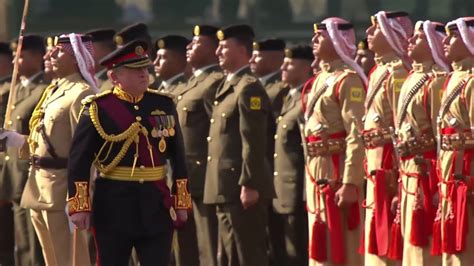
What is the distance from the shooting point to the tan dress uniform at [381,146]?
48.4ft

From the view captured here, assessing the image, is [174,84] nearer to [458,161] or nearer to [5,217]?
[5,217]

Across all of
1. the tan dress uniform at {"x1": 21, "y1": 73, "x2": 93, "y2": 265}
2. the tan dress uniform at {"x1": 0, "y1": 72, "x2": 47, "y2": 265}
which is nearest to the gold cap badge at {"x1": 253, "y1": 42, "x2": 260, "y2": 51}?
the tan dress uniform at {"x1": 0, "y1": 72, "x2": 47, "y2": 265}

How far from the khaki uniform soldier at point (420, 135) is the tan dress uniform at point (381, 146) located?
1.05 ft

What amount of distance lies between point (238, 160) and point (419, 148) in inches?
111

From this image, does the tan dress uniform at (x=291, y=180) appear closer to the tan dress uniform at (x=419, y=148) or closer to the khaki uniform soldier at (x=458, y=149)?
the tan dress uniform at (x=419, y=148)

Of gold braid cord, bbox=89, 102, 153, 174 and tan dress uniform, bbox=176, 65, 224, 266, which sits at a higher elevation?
gold braid cord, bbox=89, 102, 153, 174

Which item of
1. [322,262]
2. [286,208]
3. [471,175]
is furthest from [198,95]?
[471,175]

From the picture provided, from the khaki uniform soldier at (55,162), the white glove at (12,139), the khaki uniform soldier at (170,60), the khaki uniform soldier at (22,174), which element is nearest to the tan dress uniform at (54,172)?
the khaki uniform soldier at (55,162)

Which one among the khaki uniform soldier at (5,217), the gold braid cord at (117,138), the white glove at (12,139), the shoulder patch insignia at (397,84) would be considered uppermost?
the shoulder patch insignia at (397,84)

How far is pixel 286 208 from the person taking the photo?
16.8 metres

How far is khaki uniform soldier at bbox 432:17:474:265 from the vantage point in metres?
13.7

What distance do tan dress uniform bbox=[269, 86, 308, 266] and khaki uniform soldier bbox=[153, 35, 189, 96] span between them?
138 centimetres

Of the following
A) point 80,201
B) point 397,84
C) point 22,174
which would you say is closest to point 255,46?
point 22,174

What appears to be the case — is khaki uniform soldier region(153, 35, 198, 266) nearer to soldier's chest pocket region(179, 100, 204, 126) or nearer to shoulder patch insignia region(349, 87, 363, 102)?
soldier's chest pocket region(179, 100, 204, 126)
